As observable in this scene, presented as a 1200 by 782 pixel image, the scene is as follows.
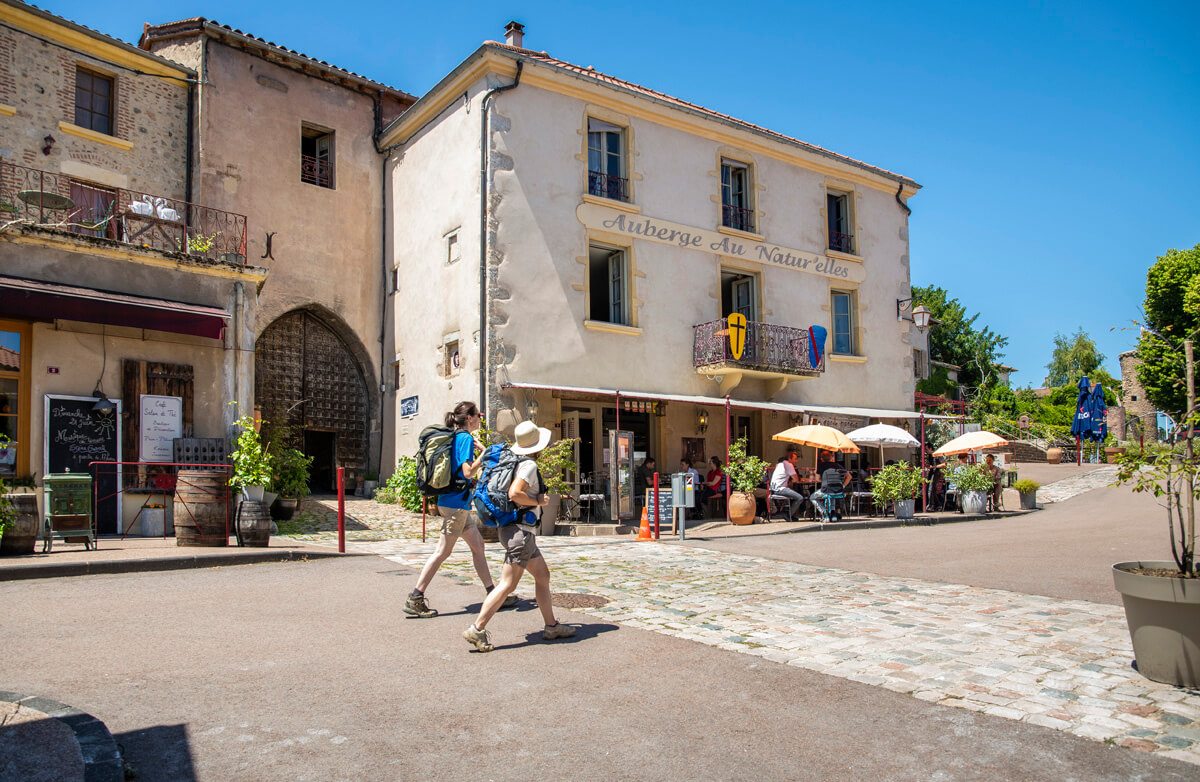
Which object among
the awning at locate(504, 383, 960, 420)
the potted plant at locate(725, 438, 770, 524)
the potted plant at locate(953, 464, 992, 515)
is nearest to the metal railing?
the awning at locate(504, 383, 960, 420)

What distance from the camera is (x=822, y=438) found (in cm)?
1686

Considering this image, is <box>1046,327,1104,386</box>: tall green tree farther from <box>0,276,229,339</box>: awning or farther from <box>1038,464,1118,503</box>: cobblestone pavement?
<box>0,276,229,339</box>: awning

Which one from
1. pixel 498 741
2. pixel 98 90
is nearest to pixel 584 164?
pixel 98 90

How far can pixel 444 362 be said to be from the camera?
1711 centimetres

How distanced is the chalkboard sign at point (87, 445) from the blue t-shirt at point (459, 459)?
7.83 metres

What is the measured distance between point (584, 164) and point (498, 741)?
48.0 feet

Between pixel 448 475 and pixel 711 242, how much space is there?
13.5m

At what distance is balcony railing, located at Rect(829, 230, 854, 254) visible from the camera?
70.7 ft

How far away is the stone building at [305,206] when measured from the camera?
17438 mm

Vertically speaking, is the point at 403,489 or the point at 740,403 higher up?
the point at 740,403

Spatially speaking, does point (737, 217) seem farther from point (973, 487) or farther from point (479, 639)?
point (479, 639)

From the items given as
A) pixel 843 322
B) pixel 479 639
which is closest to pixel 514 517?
pixel 479 639

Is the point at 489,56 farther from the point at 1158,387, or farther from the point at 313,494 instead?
the point at 1158,387

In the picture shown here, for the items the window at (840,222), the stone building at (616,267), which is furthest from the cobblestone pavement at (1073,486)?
the window at (840,222)
